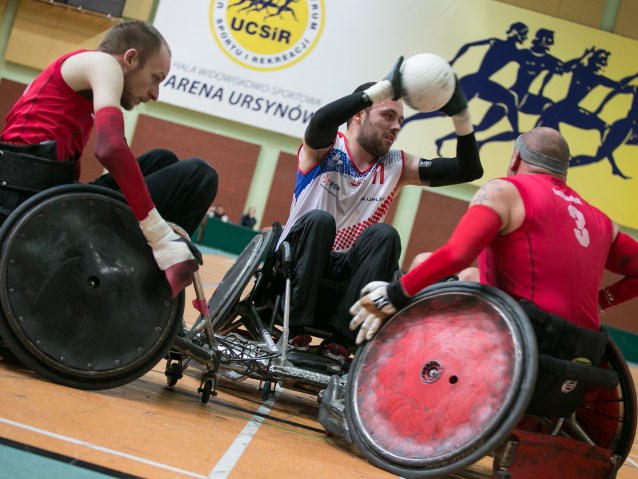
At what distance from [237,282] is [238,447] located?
3.11ft

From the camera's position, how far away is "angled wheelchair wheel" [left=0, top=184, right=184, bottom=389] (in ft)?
7.77

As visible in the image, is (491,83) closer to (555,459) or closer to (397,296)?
(397,296)

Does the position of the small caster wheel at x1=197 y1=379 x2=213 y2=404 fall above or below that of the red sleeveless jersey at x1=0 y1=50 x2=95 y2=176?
below

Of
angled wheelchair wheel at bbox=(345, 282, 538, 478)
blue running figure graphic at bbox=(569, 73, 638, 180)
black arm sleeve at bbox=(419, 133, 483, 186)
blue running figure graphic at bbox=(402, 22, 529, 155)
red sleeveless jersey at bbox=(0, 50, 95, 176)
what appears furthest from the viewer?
blue running figure graphic at bbox=(402, 22, 529, 155)

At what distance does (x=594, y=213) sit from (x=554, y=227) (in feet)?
0.83

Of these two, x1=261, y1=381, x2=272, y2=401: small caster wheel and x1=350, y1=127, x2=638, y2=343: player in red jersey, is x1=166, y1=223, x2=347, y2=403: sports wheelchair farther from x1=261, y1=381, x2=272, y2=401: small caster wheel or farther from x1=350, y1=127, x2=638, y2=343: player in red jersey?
x1=350, y1=127, x2=638, y2=343: player in red jersey

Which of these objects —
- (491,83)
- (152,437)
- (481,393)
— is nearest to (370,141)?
(481,393)

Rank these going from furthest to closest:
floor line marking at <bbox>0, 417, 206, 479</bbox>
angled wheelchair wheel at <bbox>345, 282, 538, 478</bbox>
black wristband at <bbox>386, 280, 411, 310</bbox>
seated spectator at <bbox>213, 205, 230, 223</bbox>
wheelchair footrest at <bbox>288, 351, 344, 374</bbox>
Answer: seated spectator at <bbox>213, 205, 230, 223</bbox> → wheelchair footrest at <bbox>288, 351, 344, 374</bbox> → black wristband at <bbox>386, 280, 411, 310</bbox> → angled wheelchair wheel at <bbox>345, 282, 538, 478</bbox> → floor line marking at <bbox>0, 417, 206, 479</bbox>

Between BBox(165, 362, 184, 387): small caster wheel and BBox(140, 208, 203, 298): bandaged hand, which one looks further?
BBox(165, 362, 184, 387): small caster wheel

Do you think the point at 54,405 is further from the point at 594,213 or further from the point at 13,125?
the point at 594,213

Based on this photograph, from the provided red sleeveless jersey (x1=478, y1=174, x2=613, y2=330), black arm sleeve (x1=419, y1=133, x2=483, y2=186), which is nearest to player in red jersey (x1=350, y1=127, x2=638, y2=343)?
red sleeveless jersey (x1=478, y1=174, x2=613, y2=330)

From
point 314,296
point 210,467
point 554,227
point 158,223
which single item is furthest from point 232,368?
point 554,227

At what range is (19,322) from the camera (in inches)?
92.6

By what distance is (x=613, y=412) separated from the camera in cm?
256
